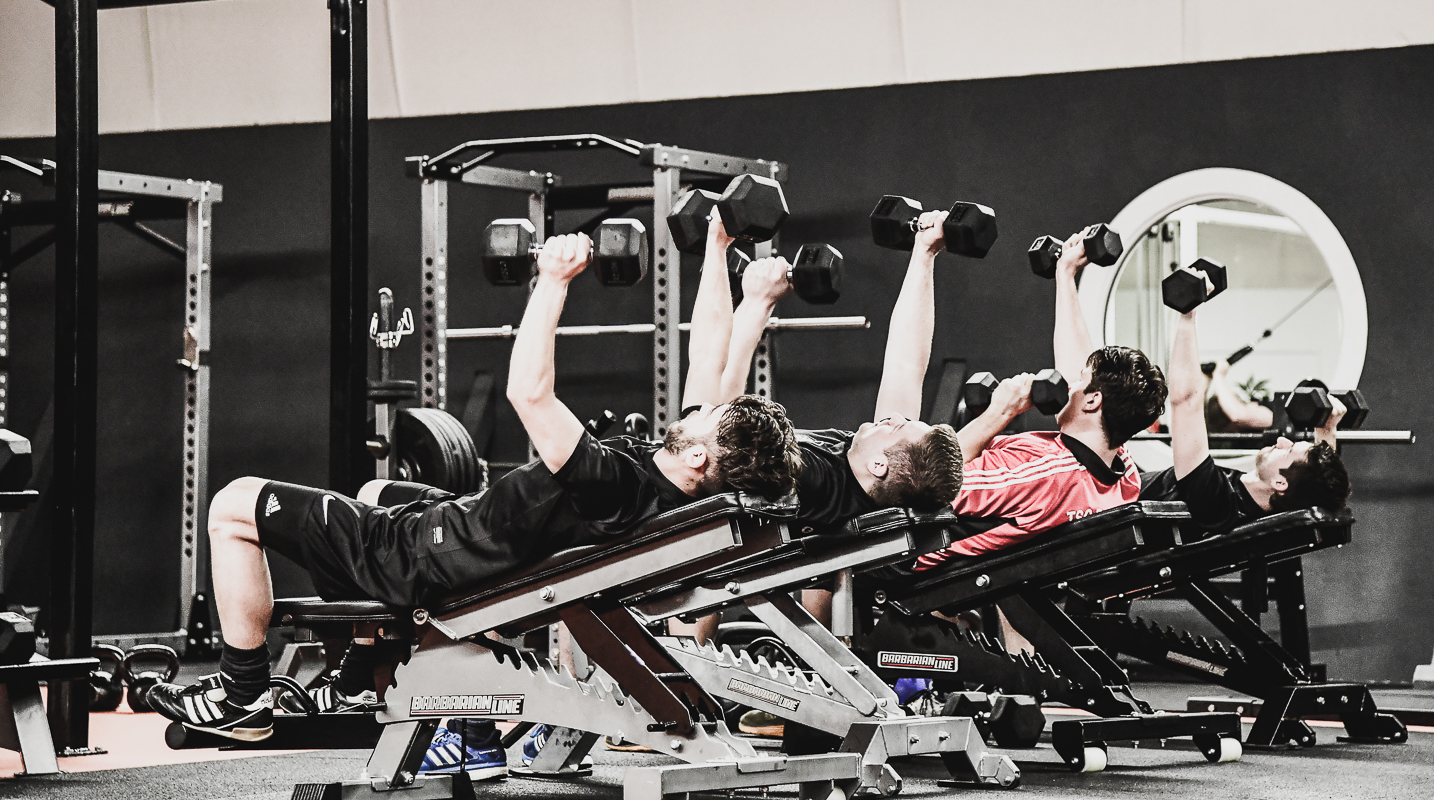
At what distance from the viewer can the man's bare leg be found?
2.72 m

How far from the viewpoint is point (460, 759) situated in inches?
119

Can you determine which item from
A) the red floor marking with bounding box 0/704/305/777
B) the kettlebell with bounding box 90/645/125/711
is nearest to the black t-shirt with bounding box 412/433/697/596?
the red floor marking with bounding box 0/704/305/777

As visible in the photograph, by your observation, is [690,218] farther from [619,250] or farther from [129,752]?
[129,752]

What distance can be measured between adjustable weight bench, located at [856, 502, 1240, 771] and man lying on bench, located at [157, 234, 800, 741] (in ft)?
3.09

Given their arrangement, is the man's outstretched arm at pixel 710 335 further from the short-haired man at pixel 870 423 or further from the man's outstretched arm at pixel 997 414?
the man's outstretched arm at pixel 997 414

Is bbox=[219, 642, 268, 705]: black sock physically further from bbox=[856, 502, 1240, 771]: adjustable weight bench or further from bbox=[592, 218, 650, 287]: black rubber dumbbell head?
bbox=[856, 502, 1240, 771]: adjustable weight bench

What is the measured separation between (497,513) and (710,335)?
889mm

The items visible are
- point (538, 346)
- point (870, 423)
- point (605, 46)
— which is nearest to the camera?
point (538, 346)

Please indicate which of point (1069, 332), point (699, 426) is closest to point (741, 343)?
point (699, 426)

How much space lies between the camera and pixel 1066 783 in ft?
10.4

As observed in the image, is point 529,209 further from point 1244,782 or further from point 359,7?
point 1244,782

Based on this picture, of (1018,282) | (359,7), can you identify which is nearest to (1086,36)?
(1018,282)

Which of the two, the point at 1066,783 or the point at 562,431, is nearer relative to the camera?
the point at 562,431

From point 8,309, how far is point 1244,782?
5810 mm
